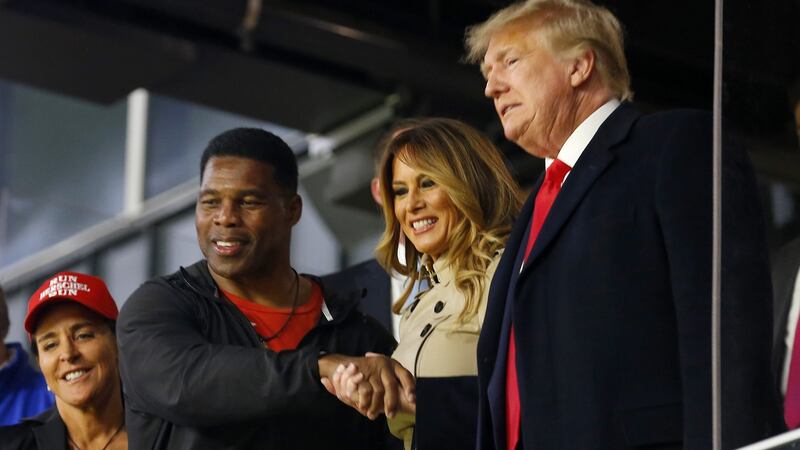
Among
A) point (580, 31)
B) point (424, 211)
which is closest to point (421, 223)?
point (424, 211)

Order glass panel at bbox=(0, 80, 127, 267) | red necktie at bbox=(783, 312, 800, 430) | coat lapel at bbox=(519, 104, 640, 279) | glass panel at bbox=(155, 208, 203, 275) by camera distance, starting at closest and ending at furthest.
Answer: red necktie at bbox=(783, 312, 800, 430)
coat lapel at bbox=(519, 104, 640, 279)
glass panel at bbox=(155, 208, 203, 275)
glass panel at bbox=(0, 80, 127, 267)

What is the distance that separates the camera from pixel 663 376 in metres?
3.08

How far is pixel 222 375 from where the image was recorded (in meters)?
3.72

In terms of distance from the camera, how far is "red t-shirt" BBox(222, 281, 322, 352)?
404 cm

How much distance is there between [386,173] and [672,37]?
444 centimetres

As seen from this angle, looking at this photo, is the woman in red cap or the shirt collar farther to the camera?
the woman in red cap

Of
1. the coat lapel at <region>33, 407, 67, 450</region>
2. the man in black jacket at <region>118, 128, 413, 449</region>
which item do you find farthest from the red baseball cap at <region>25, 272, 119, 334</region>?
the man in black jacket at <region>118, 128, 413, 449</region>

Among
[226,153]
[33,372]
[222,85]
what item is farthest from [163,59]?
[226,153]

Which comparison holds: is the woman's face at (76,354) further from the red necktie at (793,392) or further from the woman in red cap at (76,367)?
the red necktie at (793,392)

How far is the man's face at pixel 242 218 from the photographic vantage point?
4.09 meters

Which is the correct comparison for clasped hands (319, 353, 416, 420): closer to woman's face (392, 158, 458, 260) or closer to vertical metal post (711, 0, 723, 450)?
Result: woman's face (392, 158, 458, 260)

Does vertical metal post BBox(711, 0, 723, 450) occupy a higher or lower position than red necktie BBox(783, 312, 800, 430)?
higher

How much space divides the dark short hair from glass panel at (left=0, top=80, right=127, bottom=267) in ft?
30.0

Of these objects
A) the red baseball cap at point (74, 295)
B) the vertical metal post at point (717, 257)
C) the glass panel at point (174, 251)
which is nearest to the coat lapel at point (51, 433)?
the red baseball cap at point (74, 295)
